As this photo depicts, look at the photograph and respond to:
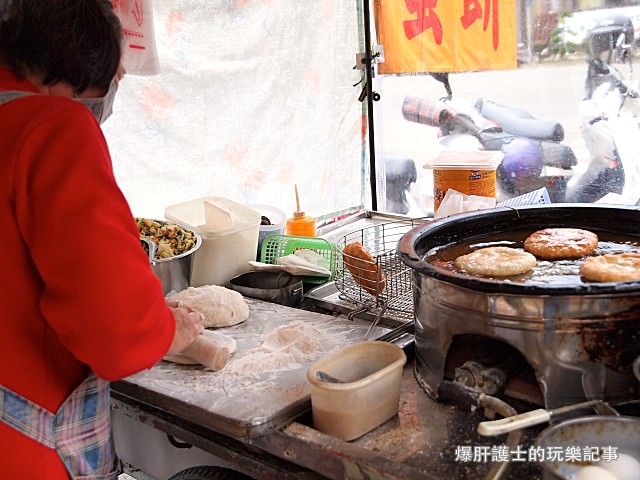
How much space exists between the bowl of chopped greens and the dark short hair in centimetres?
93

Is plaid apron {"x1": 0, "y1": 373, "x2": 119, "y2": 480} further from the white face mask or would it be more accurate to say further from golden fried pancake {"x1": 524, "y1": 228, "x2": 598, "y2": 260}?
golden fried pancake {"x1": 524, "y1": 228, "x2": 598, "y2": 260}

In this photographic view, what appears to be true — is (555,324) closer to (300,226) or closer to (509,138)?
(300,226)

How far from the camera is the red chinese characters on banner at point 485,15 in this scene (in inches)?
148

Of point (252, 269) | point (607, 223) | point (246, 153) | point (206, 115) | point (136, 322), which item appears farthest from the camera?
point (246, 153)

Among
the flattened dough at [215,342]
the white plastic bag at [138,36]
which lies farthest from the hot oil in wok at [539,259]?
the white plastic bag at [138,36]

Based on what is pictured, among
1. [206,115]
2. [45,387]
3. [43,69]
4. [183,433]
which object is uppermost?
[43,69]

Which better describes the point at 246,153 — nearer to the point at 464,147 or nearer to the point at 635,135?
the point at 464,147

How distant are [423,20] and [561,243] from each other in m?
2.44

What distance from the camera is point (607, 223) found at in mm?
2141

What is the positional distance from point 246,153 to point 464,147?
1584 mm

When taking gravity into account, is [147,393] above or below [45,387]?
below

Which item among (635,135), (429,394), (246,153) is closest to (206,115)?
(246,153)

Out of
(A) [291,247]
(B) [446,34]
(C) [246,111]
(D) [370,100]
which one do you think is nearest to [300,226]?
(A) [291,247]

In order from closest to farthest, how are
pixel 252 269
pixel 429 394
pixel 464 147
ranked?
pixel 429 394 → pixel 252 269 → pixel 464 147
